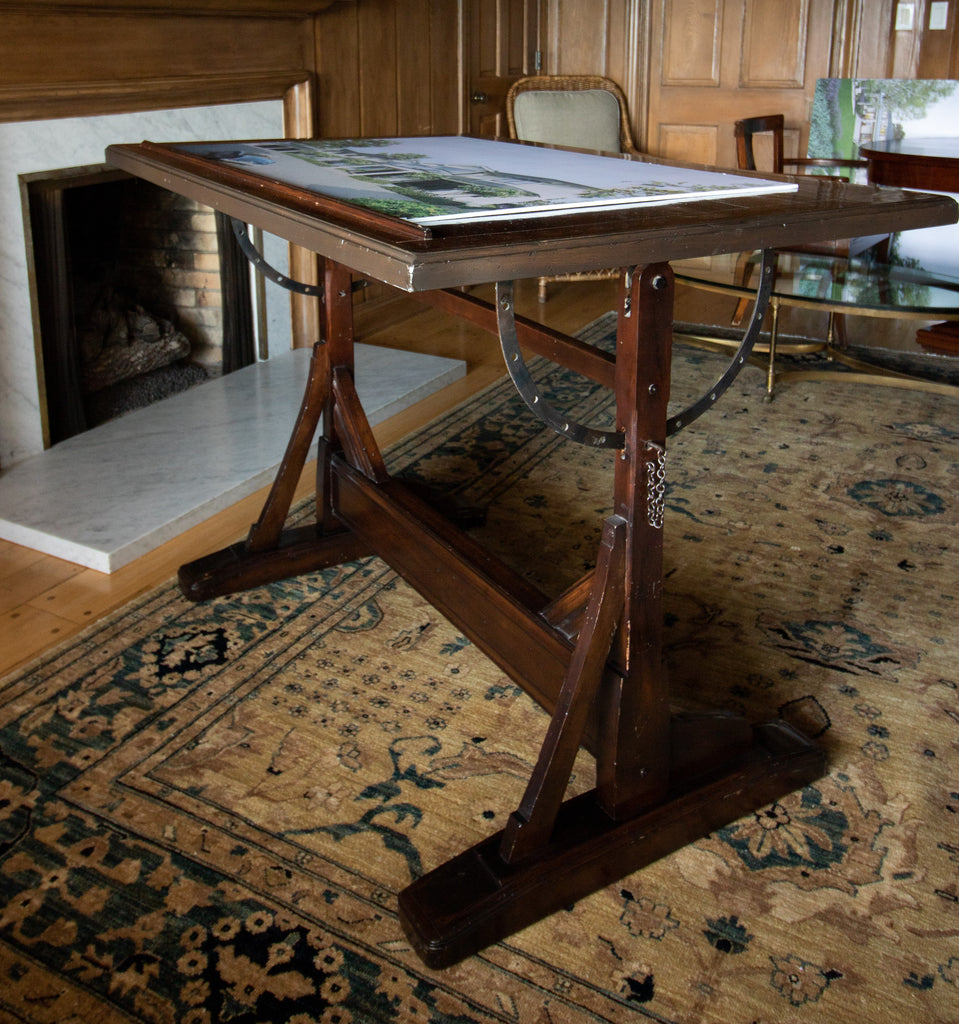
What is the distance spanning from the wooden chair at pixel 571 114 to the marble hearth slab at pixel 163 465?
1.74 metres

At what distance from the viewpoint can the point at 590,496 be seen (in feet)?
9.20

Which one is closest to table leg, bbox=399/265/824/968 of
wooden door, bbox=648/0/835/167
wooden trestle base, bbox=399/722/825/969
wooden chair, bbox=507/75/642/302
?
wooden trestle base, bbox=399/722/825/969

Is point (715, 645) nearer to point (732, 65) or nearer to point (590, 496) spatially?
point (590, 496)

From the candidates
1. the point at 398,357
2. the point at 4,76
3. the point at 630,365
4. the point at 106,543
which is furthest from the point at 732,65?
the point at 630,365

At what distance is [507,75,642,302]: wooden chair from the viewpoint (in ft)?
16.1

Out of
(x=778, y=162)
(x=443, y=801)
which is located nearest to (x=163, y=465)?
(x=443, y=801)

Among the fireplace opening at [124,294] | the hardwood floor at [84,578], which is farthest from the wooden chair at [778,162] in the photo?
the fireplace opening at [124,294]

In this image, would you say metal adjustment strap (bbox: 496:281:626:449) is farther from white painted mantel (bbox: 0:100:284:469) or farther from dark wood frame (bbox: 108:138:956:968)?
white painted mantel (bbox: 0:100:284:469)

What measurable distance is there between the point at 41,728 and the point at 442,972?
887 millimetres

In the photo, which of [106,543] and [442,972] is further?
[106,543]

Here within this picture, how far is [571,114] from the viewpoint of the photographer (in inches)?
198

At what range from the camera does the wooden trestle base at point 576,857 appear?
1406mm

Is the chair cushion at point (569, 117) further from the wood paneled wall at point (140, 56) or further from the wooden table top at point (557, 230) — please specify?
the wooden table top at point (557, 230)

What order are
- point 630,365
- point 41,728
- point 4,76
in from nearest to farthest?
point 630,365 → point 41,728 → point 4,76
